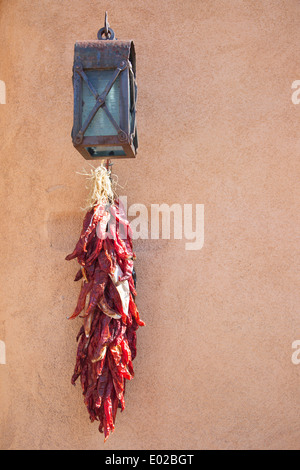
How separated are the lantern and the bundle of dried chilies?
0.50 metres

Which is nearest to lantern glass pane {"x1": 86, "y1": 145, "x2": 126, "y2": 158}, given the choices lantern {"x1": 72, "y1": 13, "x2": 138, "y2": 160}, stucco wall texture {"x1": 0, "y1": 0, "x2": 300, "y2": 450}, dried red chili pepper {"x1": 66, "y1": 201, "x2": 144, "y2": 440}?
lantern {"x1": 72, "y1": 13, "x2": 138, "y2": 160}

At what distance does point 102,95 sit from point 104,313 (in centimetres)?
96

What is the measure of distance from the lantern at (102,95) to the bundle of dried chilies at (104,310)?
50 centimetres

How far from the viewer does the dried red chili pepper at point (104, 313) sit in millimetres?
1703

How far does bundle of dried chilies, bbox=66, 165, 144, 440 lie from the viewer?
5.59 ft

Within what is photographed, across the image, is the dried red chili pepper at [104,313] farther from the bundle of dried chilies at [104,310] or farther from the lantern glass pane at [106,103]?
the lantern glass pane at [106,103]

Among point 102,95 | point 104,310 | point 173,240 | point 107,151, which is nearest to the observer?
point 102,95

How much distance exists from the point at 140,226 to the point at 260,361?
974 millimetres

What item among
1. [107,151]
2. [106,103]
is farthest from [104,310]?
[106,103]

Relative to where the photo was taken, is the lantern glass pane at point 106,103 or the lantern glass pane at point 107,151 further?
the lantern glass pane at point 107,151

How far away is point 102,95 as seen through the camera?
1317 mm

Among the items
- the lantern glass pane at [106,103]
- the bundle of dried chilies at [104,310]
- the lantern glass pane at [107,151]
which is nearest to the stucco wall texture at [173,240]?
the bundle of dried chilies at [104,310]

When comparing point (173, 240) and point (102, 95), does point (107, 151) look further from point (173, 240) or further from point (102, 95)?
point (173, 240)

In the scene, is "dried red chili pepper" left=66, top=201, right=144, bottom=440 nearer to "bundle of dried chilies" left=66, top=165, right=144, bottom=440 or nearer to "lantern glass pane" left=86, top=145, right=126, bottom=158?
"bundle of dried chilies" left=66, top=165, right=144, bottom=440
